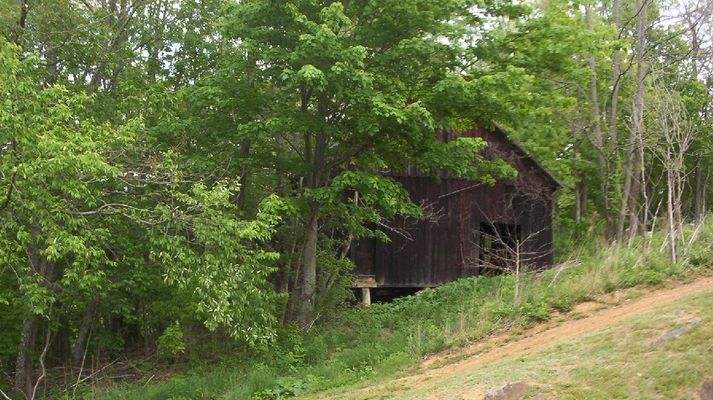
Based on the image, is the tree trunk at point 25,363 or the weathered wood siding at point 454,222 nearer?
the tree trunk at point 25,363

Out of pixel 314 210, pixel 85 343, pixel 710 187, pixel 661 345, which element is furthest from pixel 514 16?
pixel 710 187

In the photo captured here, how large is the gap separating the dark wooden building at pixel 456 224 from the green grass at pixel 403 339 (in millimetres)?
5864

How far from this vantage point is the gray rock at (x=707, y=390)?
646cm

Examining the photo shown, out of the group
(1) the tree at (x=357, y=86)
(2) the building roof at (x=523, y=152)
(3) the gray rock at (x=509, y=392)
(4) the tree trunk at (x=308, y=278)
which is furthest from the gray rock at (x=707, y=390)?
(2) the building roof at (x=523, y=152)

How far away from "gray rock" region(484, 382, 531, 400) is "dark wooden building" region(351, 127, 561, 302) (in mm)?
12012

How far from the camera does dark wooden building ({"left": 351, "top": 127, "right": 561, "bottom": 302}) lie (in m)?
20.4

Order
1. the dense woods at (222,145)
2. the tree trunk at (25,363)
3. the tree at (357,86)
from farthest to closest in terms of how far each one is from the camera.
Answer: the tree trunk at (25,363) → the tree at (357,86) → the dense woods at (222,145)

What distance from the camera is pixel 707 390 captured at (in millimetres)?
6508

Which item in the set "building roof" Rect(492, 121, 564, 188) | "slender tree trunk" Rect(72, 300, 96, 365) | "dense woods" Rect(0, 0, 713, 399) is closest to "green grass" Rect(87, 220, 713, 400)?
"dense woods" Rect(0, 0, 713, 399)

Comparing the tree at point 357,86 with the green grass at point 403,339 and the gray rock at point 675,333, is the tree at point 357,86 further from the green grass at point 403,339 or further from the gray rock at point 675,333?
the gray rock at point 675,333

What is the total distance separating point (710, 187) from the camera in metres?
35.1

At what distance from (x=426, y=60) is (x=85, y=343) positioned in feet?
32.2

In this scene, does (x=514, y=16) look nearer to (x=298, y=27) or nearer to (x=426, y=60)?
(x=426, y=60)

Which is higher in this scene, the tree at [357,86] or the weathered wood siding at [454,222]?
the tree at [357,86]
